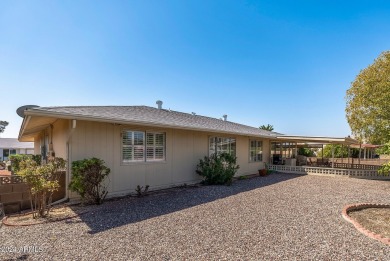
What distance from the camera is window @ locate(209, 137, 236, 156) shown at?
451 inches

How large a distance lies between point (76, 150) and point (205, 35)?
9376 millimetres

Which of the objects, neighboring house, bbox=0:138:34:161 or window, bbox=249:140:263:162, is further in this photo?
neighboring house, bbox=0:138:34:161

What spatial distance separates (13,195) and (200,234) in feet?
17.6

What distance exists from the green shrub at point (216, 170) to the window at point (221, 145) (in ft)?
3.31

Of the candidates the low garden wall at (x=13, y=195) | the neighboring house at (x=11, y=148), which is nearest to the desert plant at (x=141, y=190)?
the low garden wall at (x=13, y=195)

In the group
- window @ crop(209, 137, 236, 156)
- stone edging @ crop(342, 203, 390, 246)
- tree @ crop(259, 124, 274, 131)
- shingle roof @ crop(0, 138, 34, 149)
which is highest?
tree @ crop(259, 124, 274, 131)

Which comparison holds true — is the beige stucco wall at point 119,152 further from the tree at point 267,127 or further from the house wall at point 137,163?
the tree at point 267,127

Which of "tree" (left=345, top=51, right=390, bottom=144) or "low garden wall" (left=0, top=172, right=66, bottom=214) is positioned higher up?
"tree" (left=345, top=51, right=390, bottom=144)

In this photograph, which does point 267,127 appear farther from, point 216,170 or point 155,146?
point 155,146

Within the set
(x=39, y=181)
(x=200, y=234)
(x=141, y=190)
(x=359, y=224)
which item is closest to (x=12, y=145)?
(x=141, y=190)

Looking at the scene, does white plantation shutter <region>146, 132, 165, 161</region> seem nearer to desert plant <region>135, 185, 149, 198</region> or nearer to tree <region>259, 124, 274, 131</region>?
desert plant <region>135, 185, 149, 198</region>

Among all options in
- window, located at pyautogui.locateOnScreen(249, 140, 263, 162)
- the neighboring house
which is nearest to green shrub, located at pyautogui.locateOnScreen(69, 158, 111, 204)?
window, located at pyautogui.locateOnScreen(249, 140, 263, 162)

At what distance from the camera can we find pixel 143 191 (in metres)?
8.09

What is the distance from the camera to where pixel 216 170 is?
10039mm
